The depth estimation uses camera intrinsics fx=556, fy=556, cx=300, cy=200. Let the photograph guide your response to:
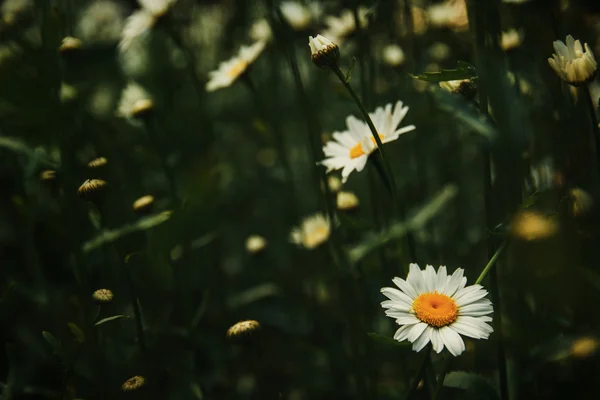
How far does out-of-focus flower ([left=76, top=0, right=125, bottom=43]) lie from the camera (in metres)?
2.20

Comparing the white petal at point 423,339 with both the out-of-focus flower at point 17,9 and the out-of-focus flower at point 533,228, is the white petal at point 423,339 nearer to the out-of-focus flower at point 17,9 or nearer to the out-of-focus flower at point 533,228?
the out-of-focus flower at point 533,228

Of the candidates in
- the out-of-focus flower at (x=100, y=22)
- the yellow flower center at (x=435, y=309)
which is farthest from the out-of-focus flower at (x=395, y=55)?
the out-of-focus flower at (x=100, y=22)

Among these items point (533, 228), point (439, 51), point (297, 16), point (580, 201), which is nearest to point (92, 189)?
point (533, 228)

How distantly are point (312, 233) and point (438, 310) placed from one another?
0.57m

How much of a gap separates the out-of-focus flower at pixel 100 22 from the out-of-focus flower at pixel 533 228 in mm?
1909

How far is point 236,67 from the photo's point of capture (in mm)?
1231

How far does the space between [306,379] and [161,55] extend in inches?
46.2

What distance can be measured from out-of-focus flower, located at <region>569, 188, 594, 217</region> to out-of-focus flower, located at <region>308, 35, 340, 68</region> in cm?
44

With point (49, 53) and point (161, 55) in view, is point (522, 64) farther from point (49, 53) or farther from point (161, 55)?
point (161, 55)

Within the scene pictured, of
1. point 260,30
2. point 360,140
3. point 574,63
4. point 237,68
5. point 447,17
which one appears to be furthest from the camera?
point 260,30

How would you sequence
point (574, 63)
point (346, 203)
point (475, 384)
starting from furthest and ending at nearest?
point (346, 203)
point (475, 384)
point (574, 63)

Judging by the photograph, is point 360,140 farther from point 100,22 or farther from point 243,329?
point 100,22

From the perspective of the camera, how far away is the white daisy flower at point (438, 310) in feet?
2.28

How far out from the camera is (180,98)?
214cm
